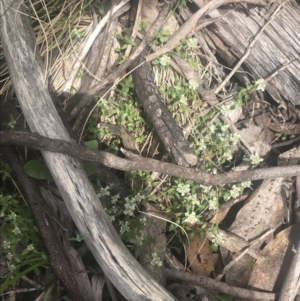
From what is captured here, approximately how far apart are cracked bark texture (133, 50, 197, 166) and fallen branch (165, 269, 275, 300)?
2.31 ft

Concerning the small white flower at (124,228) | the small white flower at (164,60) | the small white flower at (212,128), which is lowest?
the small white flower at (124,228)

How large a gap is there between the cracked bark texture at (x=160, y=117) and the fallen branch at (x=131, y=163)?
0.12m

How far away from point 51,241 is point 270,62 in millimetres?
1879

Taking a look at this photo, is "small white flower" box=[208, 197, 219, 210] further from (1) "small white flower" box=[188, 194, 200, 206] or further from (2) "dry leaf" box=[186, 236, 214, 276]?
(2) "dry leaf" box=[186, 236, 214, 276]

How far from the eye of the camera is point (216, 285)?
2869mm

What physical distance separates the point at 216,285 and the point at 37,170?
4.38 feet

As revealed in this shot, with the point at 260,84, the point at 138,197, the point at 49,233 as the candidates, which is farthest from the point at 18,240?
the point at 260,84

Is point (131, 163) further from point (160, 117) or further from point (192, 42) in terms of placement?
point (192, 42)

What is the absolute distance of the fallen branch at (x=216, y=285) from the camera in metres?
2.85

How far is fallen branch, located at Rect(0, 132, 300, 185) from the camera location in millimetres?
2631

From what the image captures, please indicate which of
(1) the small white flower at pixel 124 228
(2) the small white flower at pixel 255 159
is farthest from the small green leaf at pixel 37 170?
(2) the small white flower at pixel 255 159

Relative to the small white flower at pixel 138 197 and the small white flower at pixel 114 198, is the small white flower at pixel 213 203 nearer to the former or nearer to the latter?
the small white flower at pixel 138 197

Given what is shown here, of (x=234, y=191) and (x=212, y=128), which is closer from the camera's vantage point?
(x=234, y=191)

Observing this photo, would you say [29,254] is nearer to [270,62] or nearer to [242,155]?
[242,155]
